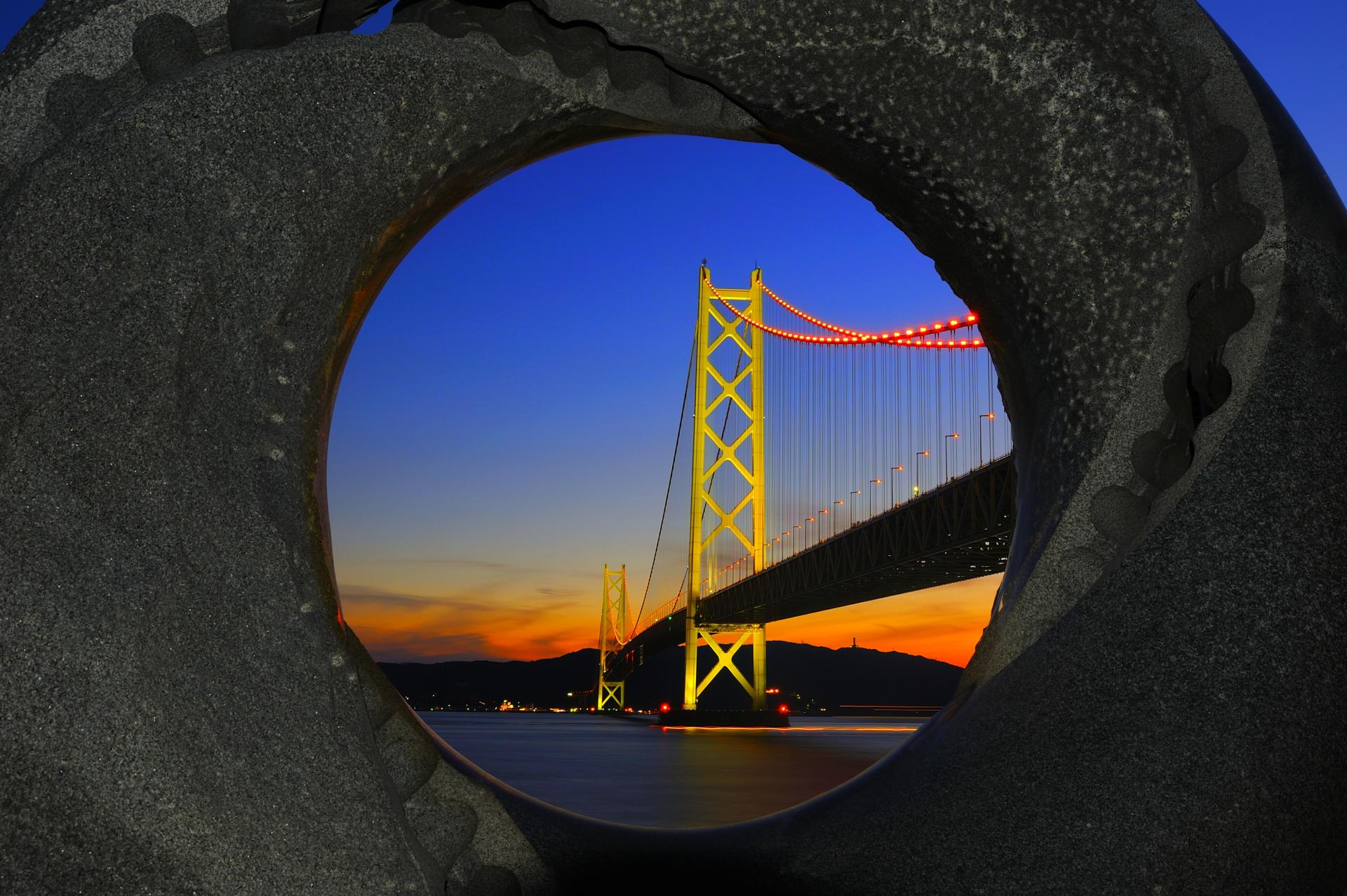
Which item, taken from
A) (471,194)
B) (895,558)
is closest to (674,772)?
(471,194)

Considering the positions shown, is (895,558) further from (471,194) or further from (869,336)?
(471,194)

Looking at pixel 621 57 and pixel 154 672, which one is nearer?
pixel 154 672

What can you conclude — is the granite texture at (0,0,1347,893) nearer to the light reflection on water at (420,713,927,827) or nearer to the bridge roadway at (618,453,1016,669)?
the light reflection on water at (420,713,927,827)

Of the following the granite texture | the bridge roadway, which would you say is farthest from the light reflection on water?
the bridge roadway

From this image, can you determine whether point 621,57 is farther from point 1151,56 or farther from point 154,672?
point 154,672

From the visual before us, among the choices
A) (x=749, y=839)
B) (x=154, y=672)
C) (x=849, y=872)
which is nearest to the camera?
(x=154, y=672)

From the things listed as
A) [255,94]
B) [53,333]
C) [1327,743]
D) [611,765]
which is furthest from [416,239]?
[611,765]
